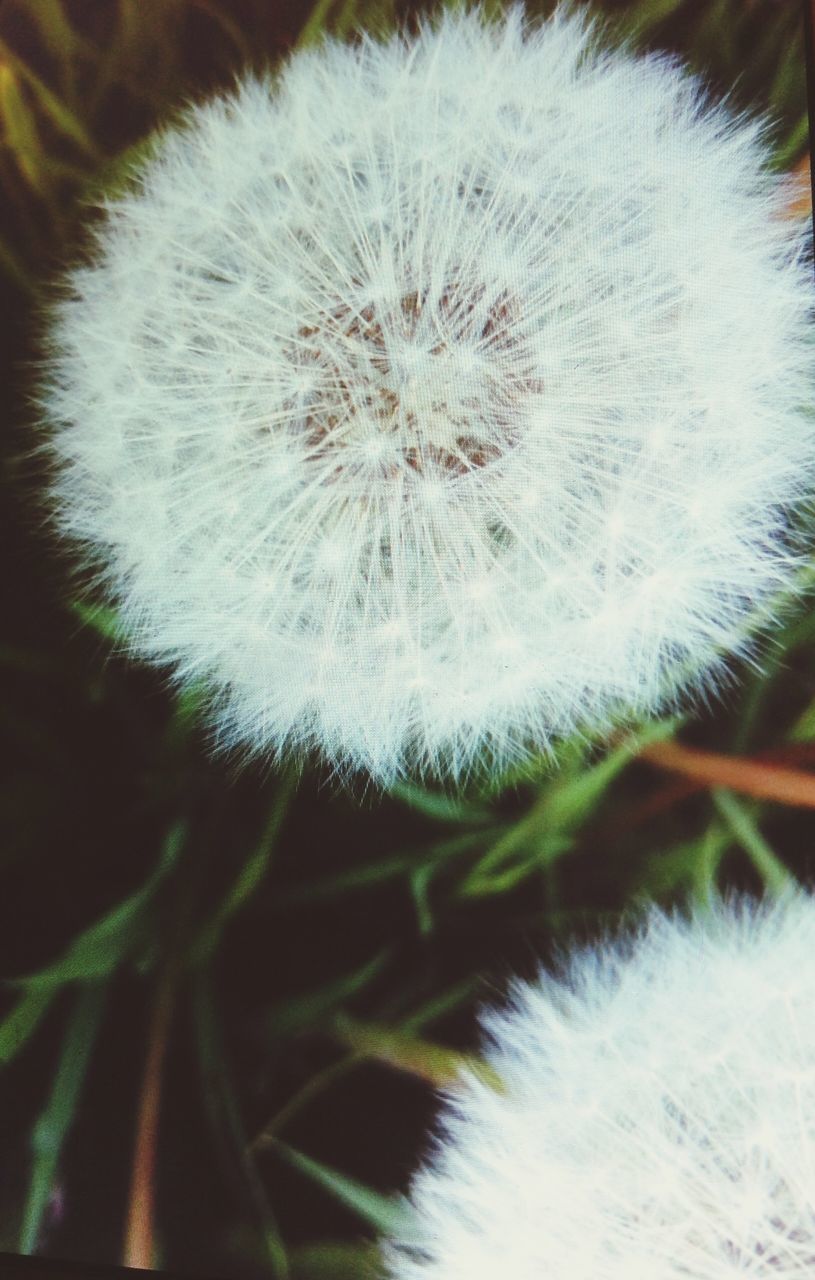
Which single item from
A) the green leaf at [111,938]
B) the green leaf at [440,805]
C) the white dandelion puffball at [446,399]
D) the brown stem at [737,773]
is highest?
the white dandelion puffball at [446,399]

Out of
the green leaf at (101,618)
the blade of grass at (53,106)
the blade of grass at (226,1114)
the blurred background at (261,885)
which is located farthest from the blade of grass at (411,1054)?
the blade of grass at (53,106)

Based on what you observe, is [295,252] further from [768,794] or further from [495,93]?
[768,794]

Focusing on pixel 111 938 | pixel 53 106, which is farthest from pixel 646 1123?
pixel 53 106

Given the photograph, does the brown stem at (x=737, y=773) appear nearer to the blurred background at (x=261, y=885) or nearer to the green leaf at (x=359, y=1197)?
the blurred background at (x=261, y=885)

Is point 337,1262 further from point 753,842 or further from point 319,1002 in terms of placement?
point 753,842

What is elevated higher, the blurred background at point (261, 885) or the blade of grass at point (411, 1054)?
the blurred background at point (261, 885)

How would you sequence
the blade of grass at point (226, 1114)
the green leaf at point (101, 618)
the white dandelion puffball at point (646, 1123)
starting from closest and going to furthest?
the white dandelion puffball at point (646, 1123) < the blade of grass at point (226, 1114) < the green leaf at point (101, 618)
